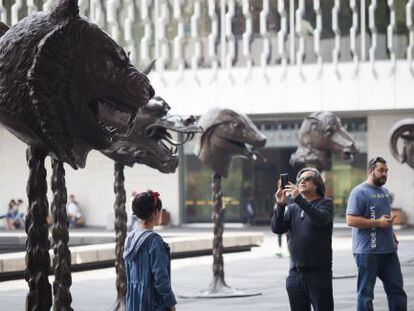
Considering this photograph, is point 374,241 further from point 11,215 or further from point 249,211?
point 11,215

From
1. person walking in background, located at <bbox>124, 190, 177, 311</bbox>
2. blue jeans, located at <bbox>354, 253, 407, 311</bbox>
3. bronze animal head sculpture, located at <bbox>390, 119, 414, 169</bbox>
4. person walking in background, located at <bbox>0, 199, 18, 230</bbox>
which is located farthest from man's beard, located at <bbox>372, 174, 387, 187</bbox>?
person walking in background, located at <bbox>0, 199, 18, 230</bbox>

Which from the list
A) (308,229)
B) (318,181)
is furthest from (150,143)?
(308,229)

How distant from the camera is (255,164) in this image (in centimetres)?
5147

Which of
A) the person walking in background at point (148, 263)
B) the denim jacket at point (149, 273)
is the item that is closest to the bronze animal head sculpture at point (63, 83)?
the person walking in background at point (148, 263)

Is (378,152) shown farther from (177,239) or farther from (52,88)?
(52,88)

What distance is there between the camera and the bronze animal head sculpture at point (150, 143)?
13789 mm

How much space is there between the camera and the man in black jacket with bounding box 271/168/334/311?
35.0 ft

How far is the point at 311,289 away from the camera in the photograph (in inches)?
421

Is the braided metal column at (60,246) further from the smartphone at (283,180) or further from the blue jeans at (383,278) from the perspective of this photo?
the blue jeans at (383,278)

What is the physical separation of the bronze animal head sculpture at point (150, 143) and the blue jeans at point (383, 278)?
253 centimetres

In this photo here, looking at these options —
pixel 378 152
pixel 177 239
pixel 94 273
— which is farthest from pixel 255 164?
pixel 94 273

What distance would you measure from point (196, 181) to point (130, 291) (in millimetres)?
42805

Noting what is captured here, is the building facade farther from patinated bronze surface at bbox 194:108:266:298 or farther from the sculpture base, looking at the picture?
the sculpture base

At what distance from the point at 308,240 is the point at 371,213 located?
7.10 ft
